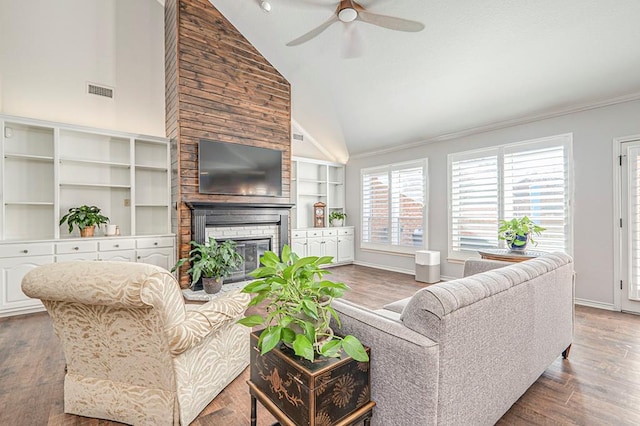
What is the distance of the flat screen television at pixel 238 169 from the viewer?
4.42 m

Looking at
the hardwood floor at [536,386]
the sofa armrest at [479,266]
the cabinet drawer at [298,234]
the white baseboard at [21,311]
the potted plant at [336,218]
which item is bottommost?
the hardwood floor at [536,386]

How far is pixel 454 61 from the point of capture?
3.69 meters

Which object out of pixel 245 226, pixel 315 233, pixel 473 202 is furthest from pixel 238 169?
pixel 473 202

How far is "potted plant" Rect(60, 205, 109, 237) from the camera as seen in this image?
3824mm

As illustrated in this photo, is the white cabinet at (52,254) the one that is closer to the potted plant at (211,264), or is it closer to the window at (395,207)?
the potted plant at (211,264)

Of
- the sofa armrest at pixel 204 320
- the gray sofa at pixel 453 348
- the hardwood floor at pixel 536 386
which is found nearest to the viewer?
the gray sofa at pixel 453 348

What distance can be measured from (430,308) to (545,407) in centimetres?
140

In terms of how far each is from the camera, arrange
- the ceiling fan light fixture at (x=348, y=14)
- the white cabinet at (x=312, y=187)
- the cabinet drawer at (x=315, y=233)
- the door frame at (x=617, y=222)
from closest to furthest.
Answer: the ceiling fan light fixture at (x=348, y=14) < the door frame at (x=617, y=222) < the cabinet drawer at (x=315, y=233) < the white cabinet at (x=312, y=187)

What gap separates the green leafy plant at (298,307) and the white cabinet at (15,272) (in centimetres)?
368

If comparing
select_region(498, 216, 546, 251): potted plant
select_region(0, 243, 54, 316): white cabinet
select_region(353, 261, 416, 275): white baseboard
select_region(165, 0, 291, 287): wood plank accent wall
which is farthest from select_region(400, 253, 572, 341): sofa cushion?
select_region(353, 261, 416, 275): white baseboard

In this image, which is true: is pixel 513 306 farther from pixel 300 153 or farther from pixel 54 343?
pixel 300 153

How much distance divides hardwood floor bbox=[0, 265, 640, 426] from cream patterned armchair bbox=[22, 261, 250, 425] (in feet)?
0.61

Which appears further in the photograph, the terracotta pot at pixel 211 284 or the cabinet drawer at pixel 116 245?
the terracotta pot at pixel 211 284

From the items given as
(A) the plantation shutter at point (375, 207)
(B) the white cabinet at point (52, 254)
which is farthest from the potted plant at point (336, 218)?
(B) the white cabinet at point (52, 254)
